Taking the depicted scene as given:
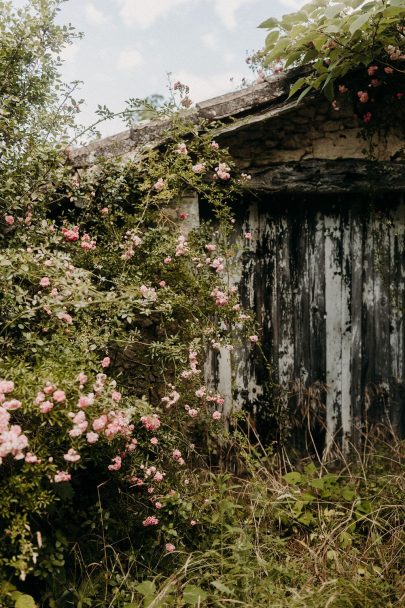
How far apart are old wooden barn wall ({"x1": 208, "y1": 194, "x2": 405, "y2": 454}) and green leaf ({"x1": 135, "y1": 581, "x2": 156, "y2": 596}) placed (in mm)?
1920

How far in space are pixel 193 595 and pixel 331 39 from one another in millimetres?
3639

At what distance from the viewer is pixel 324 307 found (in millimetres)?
4703

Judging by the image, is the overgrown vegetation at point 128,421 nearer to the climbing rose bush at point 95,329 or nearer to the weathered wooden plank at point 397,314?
the climbing rose bush at point 95,329

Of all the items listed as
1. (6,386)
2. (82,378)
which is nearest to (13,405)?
(6,386)

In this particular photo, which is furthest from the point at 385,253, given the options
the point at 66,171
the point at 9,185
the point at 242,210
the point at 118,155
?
the point at 9,185

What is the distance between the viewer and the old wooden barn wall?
4.62 m

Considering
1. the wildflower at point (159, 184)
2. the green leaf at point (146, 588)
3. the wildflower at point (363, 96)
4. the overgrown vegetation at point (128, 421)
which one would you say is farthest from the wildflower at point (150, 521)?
the wildflower at point (363, 96)

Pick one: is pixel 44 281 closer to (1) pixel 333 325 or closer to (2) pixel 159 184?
(2) pixel 159 184

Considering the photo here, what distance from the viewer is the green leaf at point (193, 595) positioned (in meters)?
2.72

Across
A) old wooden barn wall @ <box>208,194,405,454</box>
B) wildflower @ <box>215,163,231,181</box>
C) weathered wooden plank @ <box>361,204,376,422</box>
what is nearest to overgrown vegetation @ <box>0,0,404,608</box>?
wildflower @ <box>215,163,231,181</box>

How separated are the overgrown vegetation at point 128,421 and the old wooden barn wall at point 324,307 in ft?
1.22

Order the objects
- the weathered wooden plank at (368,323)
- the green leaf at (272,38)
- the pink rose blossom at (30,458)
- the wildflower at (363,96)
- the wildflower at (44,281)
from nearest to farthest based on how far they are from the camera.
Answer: the pink rose blossom at (30,458), the wildflower at (44,281), the green leaf at (272,38), the wildflower at (363,96), the weathered wooden plank at (368,323)

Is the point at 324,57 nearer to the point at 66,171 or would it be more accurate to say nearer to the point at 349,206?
the point at 349,206

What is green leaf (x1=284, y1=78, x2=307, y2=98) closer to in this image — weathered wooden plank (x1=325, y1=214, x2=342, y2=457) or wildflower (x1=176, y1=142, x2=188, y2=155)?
wildflower (x1=176, y1=142, x2=188, y2=155)
